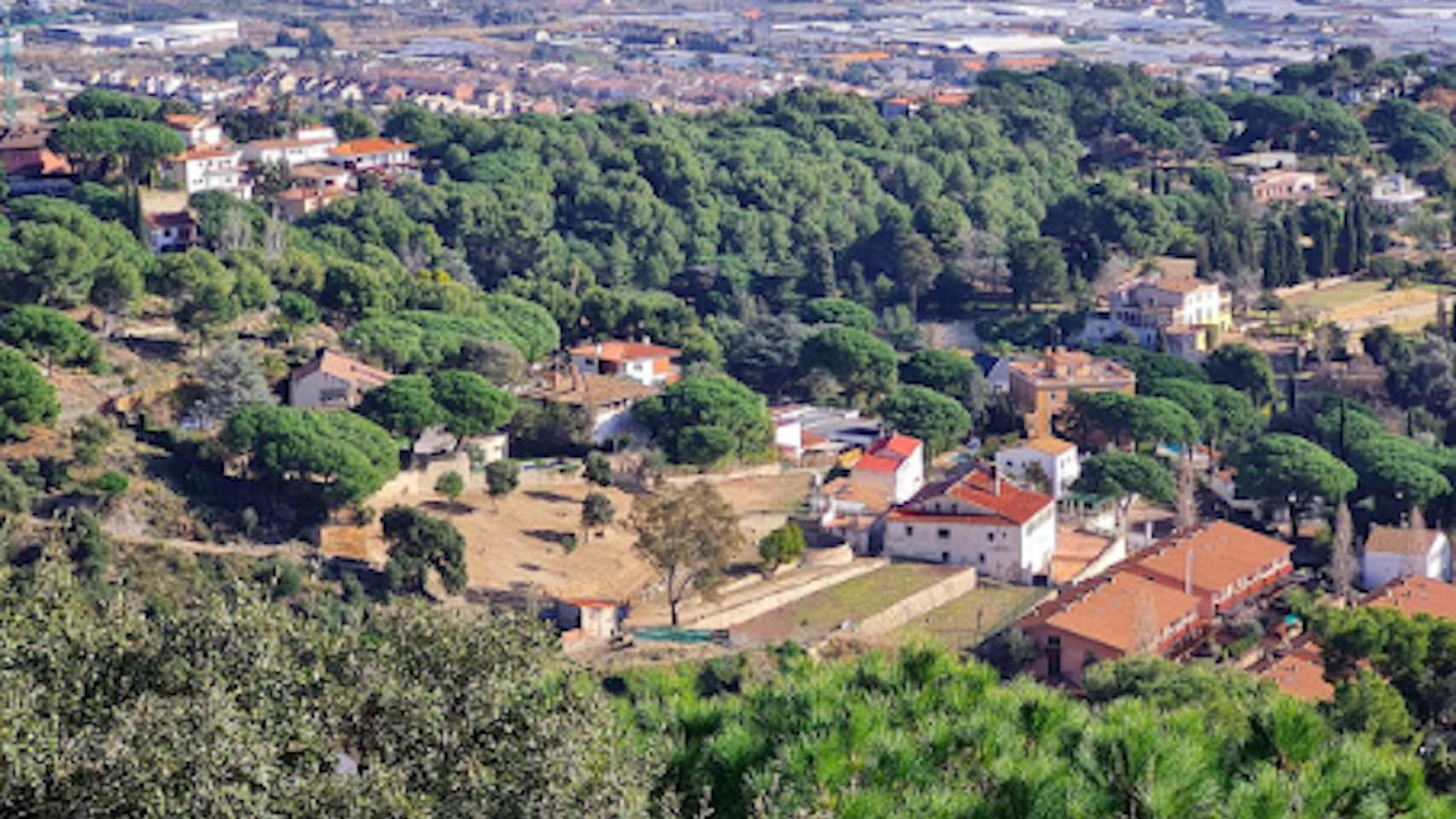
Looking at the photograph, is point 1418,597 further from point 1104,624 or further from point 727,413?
point 727,413

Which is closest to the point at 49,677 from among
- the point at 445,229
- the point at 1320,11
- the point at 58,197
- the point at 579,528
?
the point at 579,528

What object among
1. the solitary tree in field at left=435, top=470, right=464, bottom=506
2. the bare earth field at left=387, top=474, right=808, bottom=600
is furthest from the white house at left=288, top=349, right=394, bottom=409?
the bare earth field at left=387, top=474, right=808, bottom=600

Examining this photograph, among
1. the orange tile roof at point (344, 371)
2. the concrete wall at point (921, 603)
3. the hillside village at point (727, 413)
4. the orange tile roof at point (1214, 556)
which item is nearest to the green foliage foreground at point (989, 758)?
the hillside village at point (727, 413)

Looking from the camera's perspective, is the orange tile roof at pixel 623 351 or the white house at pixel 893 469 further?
the orange tile roof at pixel 623 351

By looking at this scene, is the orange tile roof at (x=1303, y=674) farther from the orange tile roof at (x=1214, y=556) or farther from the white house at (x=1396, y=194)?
the white house at (x=1396, y=194)

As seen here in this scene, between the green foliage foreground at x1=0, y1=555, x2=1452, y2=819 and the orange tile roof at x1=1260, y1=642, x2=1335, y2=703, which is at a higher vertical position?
the green foliage foreground at x1=0, y1=555, x2=1452, y2=819

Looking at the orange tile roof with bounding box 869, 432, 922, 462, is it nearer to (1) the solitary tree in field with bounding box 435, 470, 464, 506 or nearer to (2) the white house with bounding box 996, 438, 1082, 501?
(2) the white house with bounding box 996, 438, 1082, 501

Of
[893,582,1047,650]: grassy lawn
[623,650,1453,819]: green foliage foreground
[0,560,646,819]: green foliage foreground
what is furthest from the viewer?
[893,582,1047,650]: grassy lawn
